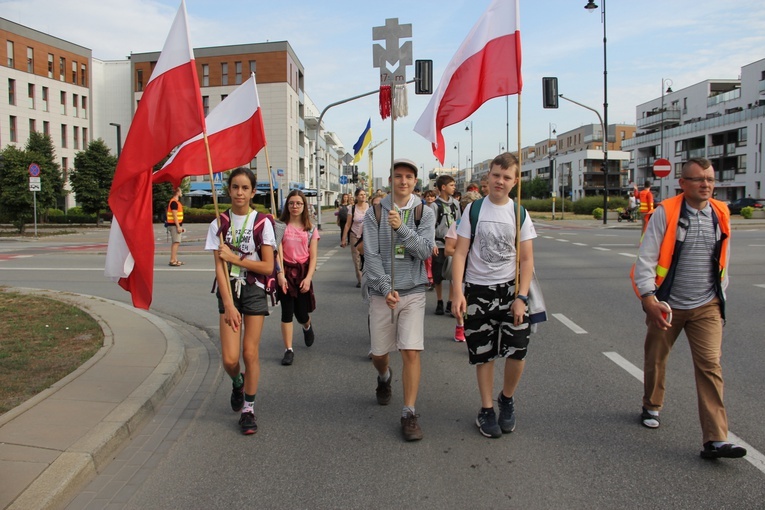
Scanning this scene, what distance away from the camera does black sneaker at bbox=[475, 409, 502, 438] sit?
4211 millimetres

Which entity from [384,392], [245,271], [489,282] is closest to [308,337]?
[384,392]

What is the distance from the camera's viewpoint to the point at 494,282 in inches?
164

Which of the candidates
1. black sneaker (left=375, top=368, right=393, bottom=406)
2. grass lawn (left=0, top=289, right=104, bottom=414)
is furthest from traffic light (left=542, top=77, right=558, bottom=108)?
black sneaker (left=375, top=368, right=393, bottom=406)

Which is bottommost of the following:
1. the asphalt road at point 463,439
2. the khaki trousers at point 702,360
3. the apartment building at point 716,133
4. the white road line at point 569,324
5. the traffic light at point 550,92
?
the asphalt road at point 463,439

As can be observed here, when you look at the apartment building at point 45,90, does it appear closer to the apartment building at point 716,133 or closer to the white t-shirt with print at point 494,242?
the white t-shirt with print at point 494,242

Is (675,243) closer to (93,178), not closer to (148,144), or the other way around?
(148,144)

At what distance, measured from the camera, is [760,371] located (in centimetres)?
570

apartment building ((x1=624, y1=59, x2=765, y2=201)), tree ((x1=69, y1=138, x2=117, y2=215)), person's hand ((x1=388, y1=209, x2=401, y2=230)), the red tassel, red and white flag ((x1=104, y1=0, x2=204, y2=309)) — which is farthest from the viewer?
apartment building ((x1=624, y1=59, x2=765, y2=201))

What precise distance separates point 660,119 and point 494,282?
284 ft

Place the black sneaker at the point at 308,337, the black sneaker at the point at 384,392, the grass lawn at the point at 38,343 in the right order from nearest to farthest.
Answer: the black sneaker at the point at 384,392 < the grass lawn at the point at 38,343 < the black sneaker at the point at 308,337

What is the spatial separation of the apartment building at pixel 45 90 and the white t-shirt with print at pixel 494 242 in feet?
167

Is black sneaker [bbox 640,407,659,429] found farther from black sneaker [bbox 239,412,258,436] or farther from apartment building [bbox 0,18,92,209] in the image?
apartment building [bbox 0,18,92,209]

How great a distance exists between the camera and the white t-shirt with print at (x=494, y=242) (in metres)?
4.17

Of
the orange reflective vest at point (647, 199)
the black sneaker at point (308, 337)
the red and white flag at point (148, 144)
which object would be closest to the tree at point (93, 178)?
the orange reflective vest at point (647, 199)
